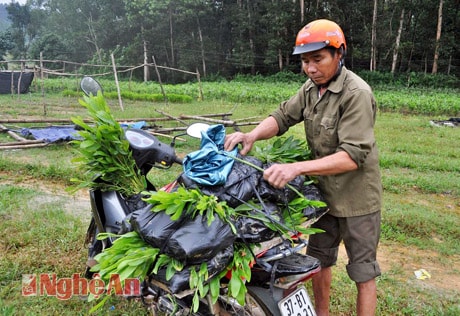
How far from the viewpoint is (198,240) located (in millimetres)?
1598

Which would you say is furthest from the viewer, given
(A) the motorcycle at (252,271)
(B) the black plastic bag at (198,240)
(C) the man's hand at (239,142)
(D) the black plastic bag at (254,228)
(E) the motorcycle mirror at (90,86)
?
(E) the motorcycle mirror at (90,86)

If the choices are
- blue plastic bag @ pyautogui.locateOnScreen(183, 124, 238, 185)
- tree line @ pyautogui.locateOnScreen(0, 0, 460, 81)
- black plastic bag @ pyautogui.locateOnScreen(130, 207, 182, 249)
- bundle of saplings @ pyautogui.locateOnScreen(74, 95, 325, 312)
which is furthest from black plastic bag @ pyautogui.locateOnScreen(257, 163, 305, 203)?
tree line @ pyautogui.locateOnScreen(0, 0, 460, 81)

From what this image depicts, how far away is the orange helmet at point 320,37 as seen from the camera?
189 centimetres

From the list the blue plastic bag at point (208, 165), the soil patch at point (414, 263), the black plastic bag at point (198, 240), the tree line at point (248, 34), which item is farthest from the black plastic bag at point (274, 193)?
the tree line at point (248, 34)

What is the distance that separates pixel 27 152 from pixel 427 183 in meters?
7.18

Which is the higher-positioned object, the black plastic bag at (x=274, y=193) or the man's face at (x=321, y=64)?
the man's face at (x=321, y=64)

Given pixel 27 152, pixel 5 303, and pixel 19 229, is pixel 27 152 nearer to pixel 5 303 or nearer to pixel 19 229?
pixel 19 229

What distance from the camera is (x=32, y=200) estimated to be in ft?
15.4

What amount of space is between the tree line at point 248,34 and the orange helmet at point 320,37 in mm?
23373

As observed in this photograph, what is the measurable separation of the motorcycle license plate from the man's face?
1159 millimetres

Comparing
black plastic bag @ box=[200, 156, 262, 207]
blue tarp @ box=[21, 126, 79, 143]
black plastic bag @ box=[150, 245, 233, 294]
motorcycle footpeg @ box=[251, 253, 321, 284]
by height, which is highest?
black plastic bag @ box=[200, 156, 262, 207]

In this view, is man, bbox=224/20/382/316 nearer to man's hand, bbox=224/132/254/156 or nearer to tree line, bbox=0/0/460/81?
man's hand, bbox=224/132/254/156

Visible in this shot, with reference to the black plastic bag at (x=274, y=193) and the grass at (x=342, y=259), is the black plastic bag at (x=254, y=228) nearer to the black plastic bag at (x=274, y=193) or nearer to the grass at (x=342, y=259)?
the black plastic bag at (x=274, y=193)

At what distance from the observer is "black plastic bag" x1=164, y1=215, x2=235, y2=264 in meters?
1.59
